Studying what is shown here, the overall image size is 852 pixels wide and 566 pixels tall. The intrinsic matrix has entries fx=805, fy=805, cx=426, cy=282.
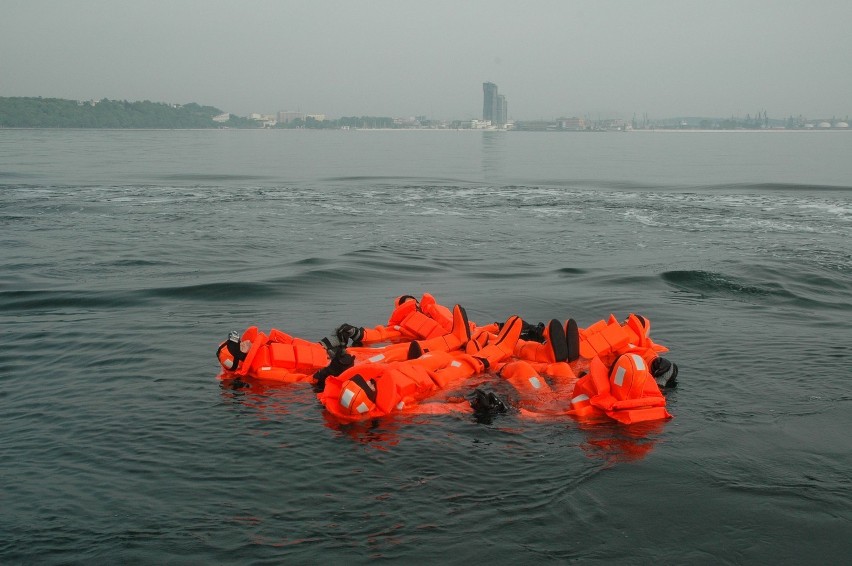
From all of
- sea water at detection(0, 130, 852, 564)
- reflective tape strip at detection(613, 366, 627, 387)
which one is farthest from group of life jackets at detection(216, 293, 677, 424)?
sea water at detection(0, 130, 852, 564)

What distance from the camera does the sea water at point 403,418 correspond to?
23.3 feet

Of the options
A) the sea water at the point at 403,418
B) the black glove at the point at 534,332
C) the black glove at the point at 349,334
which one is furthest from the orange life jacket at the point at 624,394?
the black glove at the point at 349,334

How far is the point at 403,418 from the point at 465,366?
1609 millimetres

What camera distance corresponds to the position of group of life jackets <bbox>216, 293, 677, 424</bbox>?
9375 mm

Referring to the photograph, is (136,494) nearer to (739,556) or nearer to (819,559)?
(739,556)

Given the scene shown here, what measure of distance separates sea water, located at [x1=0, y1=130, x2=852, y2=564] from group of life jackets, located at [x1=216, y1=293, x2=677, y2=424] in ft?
0.94

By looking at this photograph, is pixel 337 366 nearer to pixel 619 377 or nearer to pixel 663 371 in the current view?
pixel 619 377

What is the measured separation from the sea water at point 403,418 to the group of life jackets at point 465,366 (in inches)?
11.3

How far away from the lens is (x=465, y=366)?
35.5 feet

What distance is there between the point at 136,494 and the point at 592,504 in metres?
4.36

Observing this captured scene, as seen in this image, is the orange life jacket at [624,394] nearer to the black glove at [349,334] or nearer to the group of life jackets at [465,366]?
the group of life jackets at [465,366]

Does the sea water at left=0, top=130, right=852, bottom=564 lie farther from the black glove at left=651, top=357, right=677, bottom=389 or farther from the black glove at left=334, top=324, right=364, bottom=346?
the black glove at left=334, top=324, right=364, bottom=346

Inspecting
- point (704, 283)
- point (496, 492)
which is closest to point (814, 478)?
point (496, 492)

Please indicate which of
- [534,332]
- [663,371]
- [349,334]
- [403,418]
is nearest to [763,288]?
[534,332]
